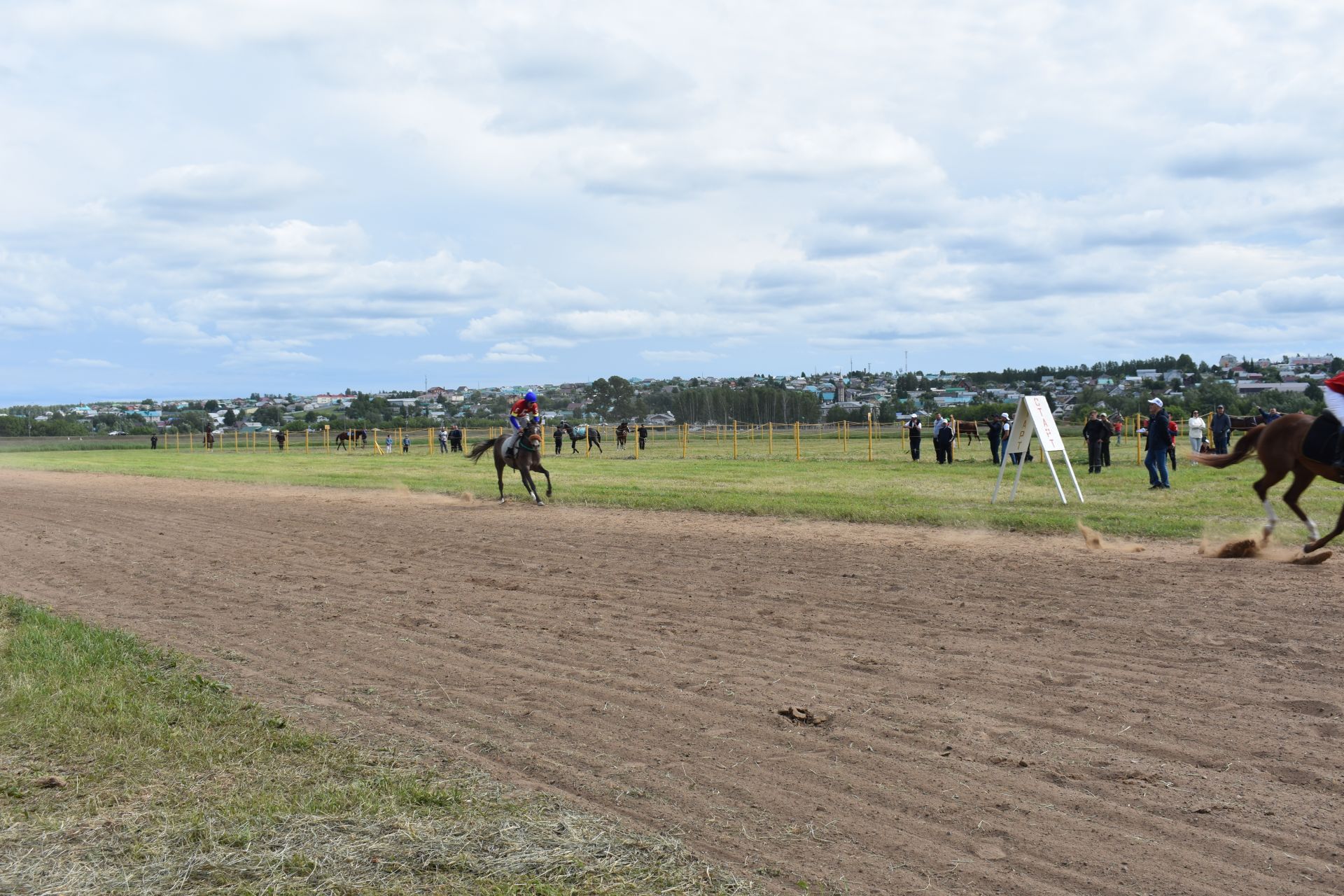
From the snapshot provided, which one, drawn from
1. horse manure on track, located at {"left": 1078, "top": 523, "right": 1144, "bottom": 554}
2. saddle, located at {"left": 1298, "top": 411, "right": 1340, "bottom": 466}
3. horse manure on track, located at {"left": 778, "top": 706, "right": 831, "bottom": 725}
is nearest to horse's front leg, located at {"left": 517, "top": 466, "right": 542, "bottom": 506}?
horse manure on track, located at {"left": 1078, "top": 523, "right": 1144, "bottom": 554}

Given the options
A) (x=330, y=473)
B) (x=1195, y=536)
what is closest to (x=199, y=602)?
(x=1195, y=536)

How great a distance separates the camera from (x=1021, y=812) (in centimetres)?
512

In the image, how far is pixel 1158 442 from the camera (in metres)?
21.5

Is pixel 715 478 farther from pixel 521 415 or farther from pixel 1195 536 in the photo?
pixel 1195 536

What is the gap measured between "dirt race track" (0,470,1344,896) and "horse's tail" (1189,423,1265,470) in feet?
3.99

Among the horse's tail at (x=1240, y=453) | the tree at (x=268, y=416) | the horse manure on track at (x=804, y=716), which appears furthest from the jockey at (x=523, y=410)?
the tree at (x=268, y=416)

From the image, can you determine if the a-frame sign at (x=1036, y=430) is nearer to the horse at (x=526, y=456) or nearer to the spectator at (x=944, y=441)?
the horse at (x=526, y=456)

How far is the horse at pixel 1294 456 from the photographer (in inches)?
457

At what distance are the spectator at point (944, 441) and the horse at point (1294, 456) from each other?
20.5 metres

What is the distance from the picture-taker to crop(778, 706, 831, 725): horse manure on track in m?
6.54

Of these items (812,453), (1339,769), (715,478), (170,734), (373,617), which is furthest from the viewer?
(812,453)

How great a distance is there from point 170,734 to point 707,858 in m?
3.71

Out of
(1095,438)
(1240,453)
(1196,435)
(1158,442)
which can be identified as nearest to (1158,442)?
(1158,442)

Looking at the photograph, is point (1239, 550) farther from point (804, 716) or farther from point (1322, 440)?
point (804, 716)
